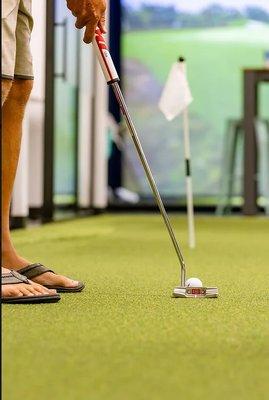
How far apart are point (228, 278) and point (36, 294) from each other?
0.86 m

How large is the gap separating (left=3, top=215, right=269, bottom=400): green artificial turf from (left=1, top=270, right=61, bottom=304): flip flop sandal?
0.03 metres

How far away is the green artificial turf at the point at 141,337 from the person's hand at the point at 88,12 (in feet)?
2.21

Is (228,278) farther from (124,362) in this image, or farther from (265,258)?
(124,362)

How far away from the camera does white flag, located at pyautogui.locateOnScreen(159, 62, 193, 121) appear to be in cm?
409

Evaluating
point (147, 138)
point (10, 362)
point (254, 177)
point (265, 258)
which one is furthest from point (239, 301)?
point (147, 138)

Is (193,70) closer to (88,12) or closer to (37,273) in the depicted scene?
(88,12)

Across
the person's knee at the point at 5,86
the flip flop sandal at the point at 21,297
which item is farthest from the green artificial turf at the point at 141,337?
the person's knee at the point at 5,86

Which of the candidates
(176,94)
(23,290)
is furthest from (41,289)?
(176,94)

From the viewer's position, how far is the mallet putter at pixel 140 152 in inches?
90.8

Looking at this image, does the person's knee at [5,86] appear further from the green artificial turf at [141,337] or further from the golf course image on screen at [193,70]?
the golf course image on screen at [193,70]

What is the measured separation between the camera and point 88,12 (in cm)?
237

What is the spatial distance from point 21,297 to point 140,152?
0.48 metres

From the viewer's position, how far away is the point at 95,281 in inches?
107

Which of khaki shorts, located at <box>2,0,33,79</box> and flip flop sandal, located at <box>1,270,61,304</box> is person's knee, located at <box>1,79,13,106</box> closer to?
khaki shorts, located at <box>2,0,33,79</box>
